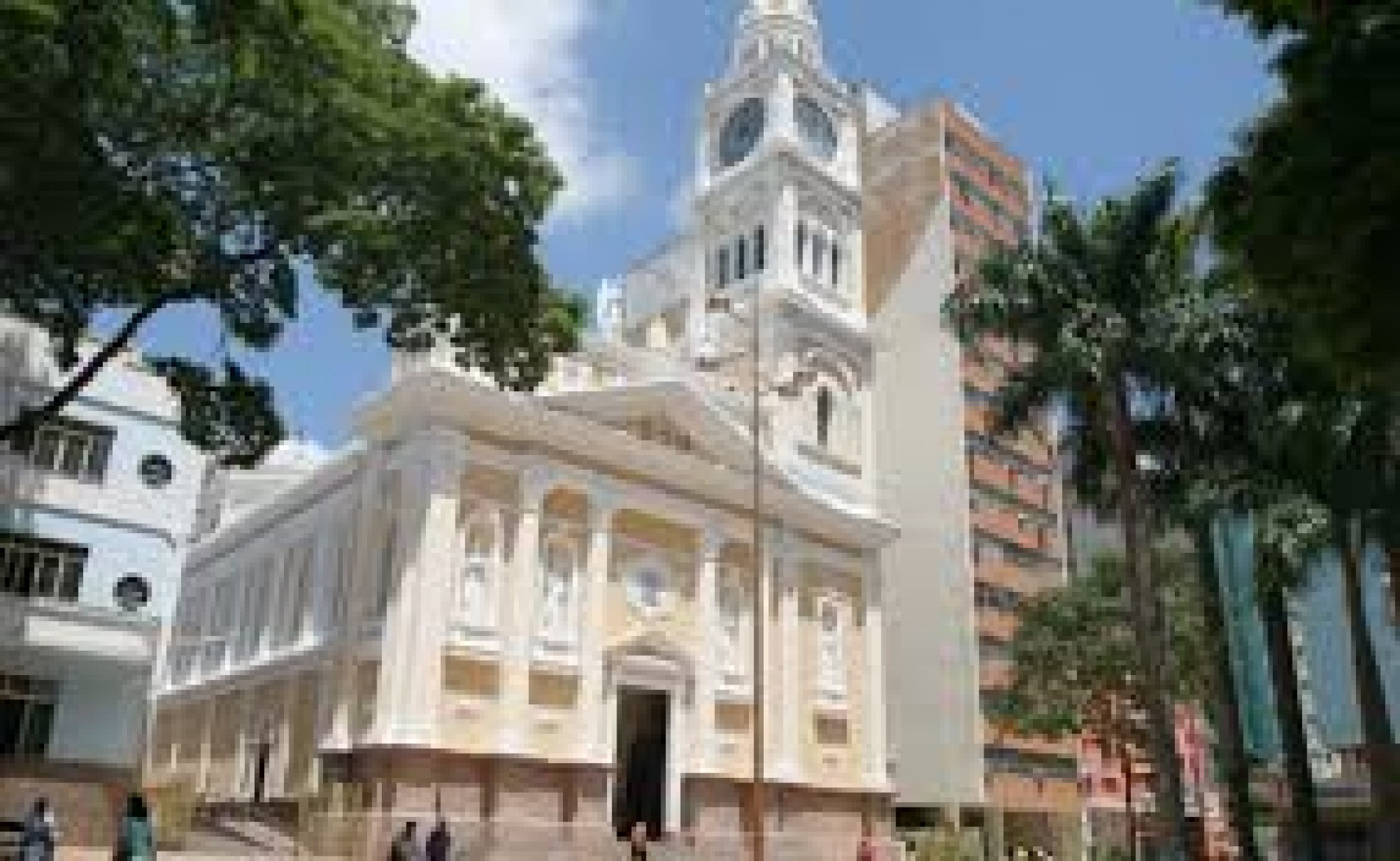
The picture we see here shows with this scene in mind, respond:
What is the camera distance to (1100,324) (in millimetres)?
23969

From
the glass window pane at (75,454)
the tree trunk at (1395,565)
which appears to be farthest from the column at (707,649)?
the tree trunk at (1395,565)

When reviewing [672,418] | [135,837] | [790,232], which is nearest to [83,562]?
[135,837]

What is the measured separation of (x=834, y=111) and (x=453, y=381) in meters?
27.9

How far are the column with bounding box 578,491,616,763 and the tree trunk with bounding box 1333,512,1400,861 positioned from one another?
56.3 feet

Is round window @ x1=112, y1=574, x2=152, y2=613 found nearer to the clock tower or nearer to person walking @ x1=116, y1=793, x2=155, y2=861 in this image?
person walking @ x1=116, y1=793, x2=155, y2=861

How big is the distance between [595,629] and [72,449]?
520 inches

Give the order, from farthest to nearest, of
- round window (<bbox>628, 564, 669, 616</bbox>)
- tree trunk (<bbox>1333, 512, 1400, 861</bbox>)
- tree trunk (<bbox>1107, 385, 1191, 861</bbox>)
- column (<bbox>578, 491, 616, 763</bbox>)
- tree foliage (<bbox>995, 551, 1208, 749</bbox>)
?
1. tree foliage (<bbox>995, 551, 1208, 749</bbox>)
2. round window (<bbox>628, 564, 669, 616</bbox>)
3. column (<bbox>578, 491, 616, 763</bbox>)
4. tree trunk (<bbox>1333, 512, 1400, 861</bbox>)
5. tree trunk (<bbox>1107, 385, 1191, 861</bbox>)

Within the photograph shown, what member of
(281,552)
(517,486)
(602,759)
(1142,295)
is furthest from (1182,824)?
(281,552)

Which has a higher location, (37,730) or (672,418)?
(672,418)

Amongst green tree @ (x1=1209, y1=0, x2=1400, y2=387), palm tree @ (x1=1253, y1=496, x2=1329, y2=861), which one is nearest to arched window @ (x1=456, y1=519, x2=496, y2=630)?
palm tree @ (x1=1253, y1=496, x2=1329, y2=861)

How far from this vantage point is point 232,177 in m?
16.2

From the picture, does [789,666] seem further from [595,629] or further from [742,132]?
[742,132]

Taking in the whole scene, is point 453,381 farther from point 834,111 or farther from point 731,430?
point 834,111

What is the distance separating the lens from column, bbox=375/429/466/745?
28500 mm
